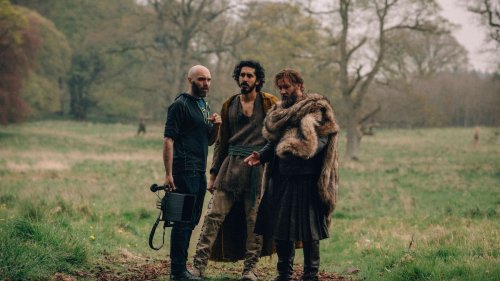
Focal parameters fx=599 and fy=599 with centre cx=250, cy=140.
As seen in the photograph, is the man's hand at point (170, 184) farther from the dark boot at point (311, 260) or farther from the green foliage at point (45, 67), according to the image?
the green foliage at point (45, 67)

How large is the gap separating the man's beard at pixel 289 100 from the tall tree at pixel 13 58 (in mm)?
30768

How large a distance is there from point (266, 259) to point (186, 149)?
8.48ft

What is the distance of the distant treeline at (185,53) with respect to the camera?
28.1 m

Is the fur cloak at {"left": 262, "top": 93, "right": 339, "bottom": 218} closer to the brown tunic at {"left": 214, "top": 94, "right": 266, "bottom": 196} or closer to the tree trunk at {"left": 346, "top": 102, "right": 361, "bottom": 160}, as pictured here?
the brown tunic at {"left": 214, "top": 94, "right": 266, "bottom": 196}

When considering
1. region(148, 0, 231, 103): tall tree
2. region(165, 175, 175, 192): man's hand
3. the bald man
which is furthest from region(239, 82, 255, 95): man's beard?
region(148, 0, 231, 103): tall tree

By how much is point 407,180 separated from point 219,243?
13.3 meters

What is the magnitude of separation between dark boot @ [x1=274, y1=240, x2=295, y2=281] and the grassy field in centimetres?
77

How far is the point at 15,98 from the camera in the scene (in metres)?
34.4

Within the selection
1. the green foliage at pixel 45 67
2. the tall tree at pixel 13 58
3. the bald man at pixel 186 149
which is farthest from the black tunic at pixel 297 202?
the green foliage at pixel 45 67

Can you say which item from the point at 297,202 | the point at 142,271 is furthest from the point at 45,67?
the point at 297,202

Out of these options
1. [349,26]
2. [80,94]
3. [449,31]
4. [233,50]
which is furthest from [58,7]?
[449,31]

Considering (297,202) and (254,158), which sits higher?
(254,158)

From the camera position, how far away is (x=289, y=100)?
18.7 ft

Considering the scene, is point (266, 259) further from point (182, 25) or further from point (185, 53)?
point (182, 25)
